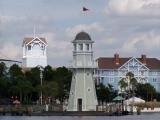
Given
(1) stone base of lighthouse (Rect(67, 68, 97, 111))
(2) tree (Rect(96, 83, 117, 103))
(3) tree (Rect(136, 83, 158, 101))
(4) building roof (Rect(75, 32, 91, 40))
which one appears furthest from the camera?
(3) tree (Rect(136, 83, 158, 101))

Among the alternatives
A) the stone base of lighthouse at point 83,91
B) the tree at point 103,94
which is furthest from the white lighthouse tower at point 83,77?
the tree at point 103,94

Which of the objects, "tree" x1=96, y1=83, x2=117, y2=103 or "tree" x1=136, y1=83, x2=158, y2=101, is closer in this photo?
"tree" x1=96, y1=83, x2=117, y2=103

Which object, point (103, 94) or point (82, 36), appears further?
point (103, 94)

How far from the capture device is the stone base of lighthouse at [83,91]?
10906cm

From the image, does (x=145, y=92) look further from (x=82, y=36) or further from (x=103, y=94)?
(x=82, y=36)

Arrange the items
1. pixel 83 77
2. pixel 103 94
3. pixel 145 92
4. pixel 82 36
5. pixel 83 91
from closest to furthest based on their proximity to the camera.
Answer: pixel 83 91
pixel 83 77
pixel 82 36
pixel 103 94
pixel 145 92

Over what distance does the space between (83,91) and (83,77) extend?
2096 mm

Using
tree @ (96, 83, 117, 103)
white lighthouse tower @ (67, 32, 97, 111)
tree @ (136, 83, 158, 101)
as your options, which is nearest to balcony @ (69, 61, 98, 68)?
white lighthouse tower @ (67, 32, 97, 111)

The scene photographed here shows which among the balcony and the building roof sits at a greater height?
the building roof

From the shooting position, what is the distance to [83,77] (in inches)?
4309

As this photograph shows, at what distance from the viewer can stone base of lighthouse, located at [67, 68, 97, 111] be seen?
10906 centimetres

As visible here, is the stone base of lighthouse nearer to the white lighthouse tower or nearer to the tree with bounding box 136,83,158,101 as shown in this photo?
the white lighthouse tower

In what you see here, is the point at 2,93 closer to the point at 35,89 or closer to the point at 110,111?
the point at 35,89

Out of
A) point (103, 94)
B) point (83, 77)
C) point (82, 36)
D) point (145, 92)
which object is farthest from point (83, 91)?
point (145, 92)
